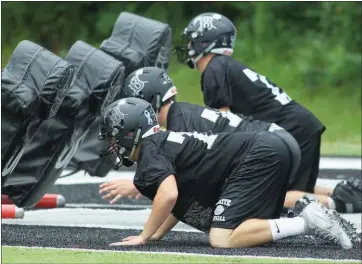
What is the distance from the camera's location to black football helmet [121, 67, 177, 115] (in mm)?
8312

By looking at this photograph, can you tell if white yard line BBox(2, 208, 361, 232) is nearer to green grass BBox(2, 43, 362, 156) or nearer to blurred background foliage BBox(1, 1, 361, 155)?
blurred background foliage BBox(1, 1, 361, 155)

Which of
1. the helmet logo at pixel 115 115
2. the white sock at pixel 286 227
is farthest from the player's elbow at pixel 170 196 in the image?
the white sock at pixel 286 227

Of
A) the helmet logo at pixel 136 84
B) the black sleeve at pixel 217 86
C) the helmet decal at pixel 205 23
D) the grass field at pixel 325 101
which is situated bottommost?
the grass field at pixel 325 101

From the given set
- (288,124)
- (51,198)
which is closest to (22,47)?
(51,198)

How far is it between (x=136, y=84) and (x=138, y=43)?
1.15 metres

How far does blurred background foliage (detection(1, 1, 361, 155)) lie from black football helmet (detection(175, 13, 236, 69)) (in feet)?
12.9

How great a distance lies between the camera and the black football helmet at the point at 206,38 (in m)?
9.62

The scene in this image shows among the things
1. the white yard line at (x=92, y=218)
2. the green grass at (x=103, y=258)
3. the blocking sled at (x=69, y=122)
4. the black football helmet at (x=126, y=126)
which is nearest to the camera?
the green grass at (x=103, y=258)

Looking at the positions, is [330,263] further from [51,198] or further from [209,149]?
[51,198]

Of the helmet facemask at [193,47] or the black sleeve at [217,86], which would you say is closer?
the black sleeve at [217,86]

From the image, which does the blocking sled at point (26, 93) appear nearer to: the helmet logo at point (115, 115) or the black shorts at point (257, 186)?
the helmet logo at point (115, 115)

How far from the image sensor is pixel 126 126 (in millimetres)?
7398

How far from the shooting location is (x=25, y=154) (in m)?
8.43

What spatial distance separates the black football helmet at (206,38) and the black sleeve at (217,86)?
0.23m
